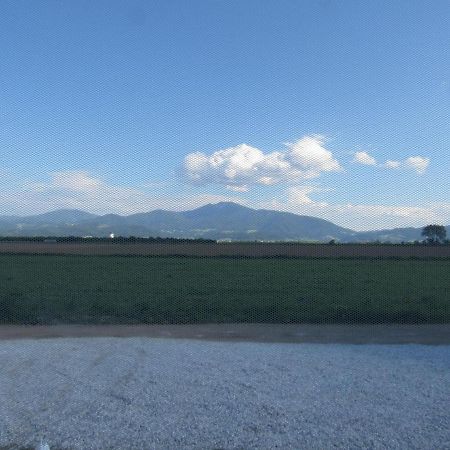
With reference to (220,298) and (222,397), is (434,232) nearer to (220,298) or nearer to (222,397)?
(220,298)

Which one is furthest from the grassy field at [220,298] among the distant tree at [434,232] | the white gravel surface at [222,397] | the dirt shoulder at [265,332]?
the distant tree at [434,232]

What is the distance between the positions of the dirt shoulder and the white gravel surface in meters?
2.02

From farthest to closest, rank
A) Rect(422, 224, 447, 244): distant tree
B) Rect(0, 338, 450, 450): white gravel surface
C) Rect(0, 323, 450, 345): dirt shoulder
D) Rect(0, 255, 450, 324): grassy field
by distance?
Rect(422, 224, 447, 244): distant tree, Rect(0, 255, 450, 324): grassy field, Rect(0, 323, 450, 345): dirt shoulder, Rect(0, 338, 450, 450): white gravel surface

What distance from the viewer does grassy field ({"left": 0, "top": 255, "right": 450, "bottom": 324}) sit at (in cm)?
1931

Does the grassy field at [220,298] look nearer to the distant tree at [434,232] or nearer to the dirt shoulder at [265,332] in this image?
the dirt shoulder at [265,332]

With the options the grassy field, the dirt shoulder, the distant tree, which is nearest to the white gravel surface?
the dirt shoulder

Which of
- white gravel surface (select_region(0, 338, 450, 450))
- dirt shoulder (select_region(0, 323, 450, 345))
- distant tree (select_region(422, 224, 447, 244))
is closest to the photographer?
white gravel surface (select_region(0, 338, 450, 450))

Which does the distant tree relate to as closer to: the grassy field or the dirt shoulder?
the grassy field

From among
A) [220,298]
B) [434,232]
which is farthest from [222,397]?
[434,232]

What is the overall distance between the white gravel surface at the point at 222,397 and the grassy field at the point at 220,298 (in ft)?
18.4

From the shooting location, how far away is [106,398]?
30.9ft

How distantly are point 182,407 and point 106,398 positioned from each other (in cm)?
147

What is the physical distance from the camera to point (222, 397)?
944 cm

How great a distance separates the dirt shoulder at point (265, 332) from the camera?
1577cm
